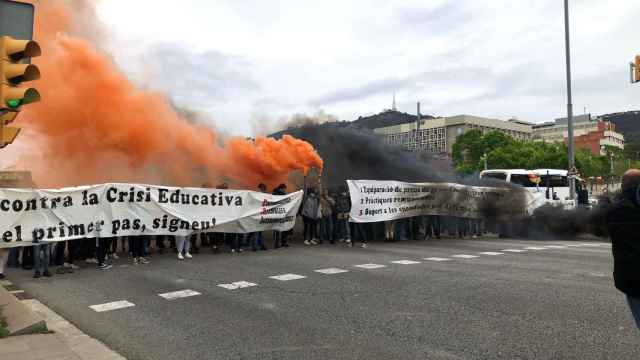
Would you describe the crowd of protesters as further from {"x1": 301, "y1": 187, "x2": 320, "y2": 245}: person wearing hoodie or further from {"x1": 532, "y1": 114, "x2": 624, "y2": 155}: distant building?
{"x1": 532, "y1": 114, "x2": 624, "y2": 155}: distant building

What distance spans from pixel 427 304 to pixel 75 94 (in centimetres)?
1104

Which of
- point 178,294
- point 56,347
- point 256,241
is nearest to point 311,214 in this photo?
point 256,241

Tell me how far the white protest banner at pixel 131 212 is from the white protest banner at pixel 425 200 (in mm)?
2149

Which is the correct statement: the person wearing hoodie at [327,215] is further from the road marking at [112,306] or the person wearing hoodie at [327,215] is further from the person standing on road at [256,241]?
the road marking at [112,306]

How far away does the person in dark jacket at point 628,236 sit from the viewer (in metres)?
3.47

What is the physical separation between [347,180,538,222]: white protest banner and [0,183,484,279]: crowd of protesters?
0.34m

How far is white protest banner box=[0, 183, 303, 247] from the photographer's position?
8922mm

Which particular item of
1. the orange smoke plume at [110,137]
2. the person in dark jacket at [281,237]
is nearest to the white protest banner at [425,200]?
the person in dark jacket at [281,237]

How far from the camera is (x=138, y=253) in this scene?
1027 centimetres

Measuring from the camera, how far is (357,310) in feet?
19.2

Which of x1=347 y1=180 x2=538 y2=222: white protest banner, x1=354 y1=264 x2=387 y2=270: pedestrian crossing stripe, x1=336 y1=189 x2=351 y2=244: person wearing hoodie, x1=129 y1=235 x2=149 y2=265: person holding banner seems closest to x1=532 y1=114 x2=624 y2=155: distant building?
x1=347 y1=180 x2=538 y2=222: white protest banner

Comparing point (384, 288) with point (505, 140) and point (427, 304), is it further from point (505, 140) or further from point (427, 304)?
point (505, 140)

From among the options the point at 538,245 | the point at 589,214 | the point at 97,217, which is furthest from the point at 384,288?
the point at 538,245

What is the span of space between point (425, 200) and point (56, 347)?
1268cm
